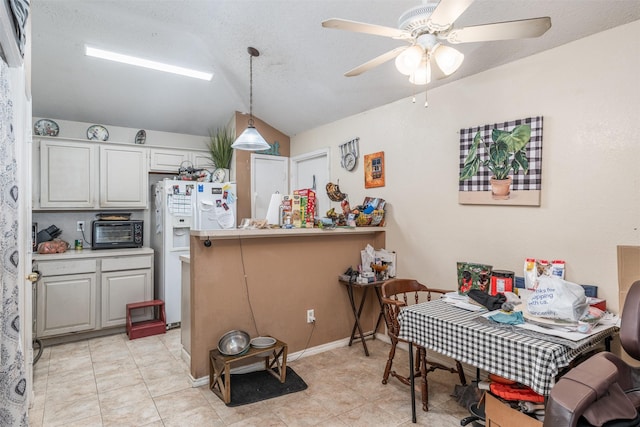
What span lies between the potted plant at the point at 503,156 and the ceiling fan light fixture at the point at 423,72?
→ 97cm

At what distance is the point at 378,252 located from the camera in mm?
3703

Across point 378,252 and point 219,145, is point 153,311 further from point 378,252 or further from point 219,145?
point 378,252

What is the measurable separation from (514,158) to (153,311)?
409 cm

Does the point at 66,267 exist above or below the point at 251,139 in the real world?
below

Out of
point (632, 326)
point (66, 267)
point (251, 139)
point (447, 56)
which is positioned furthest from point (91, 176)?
point (632, 326)

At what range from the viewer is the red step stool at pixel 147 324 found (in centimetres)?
376

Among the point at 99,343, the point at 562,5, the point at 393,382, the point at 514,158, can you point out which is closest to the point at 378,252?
the point at 393,382

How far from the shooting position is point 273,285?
309 centimetres

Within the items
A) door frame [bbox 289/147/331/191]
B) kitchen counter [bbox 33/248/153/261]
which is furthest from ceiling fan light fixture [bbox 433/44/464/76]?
kitchen counter [bbox 33/248/153/261]

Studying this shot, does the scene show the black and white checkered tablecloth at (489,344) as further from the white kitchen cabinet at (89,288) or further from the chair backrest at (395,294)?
the white kitchen cabinet at (89,288)

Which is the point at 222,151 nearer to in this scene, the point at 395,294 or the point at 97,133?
the point at 97,133

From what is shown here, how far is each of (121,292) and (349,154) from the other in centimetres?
302

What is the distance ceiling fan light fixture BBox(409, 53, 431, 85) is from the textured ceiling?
633mm

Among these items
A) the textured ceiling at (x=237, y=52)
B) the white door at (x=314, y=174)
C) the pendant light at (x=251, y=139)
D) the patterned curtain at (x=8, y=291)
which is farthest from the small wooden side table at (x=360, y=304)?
the patterned curtain at (x=8, y=291)
